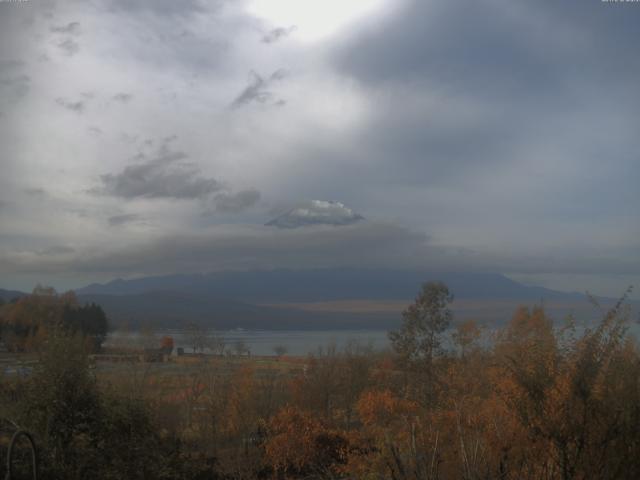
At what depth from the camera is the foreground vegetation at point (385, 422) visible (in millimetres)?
8133

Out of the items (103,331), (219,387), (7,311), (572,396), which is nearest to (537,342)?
(572,396)

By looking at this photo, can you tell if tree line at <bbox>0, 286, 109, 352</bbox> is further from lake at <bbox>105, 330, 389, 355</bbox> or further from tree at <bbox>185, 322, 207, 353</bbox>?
tree at <bbox>185, 322, 207, 353</bbox>

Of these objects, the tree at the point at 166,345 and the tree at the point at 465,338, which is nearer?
the tree at the point at 465,338

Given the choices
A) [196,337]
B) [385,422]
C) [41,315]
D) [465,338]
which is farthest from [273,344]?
[385,422]

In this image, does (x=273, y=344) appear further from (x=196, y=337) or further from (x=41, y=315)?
(x=196, y=337)

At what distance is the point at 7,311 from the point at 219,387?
43.9 metres

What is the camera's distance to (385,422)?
2269 centimetres

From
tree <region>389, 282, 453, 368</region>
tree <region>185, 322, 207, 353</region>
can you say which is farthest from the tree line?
tree <region>389, 282, 453, 368</region>

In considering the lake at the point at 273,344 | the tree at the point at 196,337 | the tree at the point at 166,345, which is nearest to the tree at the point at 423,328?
the lake at the point at 273,344

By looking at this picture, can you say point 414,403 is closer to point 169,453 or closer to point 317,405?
point 317,405

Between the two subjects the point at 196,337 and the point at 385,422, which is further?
the point at 196,337

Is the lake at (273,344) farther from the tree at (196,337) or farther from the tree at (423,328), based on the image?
the tree at (423,328)

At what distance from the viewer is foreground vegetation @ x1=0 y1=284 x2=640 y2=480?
8133 mm

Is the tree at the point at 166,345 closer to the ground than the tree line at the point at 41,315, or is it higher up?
closer to the ground
